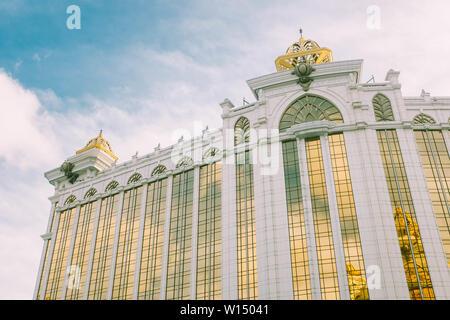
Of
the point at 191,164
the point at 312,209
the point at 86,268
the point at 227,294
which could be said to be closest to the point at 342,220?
the point at 312,209

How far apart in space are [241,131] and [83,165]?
3209cm

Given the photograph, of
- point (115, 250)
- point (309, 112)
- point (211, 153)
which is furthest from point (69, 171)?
point (309, 112)

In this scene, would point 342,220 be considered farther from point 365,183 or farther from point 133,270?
point 133,270

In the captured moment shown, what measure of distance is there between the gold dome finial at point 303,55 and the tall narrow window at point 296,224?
49.5 feet

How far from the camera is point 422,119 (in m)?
54.7

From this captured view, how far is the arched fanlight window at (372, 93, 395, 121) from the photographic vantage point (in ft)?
176

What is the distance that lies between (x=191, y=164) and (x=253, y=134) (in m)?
10.7

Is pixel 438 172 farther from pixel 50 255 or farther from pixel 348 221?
pixel 50 255

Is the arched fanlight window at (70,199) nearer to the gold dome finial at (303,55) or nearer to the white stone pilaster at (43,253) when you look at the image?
the white stone pilaster at (43,253)

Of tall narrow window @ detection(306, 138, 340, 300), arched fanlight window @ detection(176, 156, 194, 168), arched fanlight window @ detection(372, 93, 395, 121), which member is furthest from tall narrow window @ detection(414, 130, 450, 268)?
arched fanlight window @ detection(176, 156, 194, 168)

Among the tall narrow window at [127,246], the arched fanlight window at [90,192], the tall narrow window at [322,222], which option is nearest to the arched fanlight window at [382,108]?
the tall narrow window at [322,222]

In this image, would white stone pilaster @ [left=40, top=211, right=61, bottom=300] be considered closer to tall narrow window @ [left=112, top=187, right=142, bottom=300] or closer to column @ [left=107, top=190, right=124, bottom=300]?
column @ [left=107, top=190, right=124, bottom=300]
